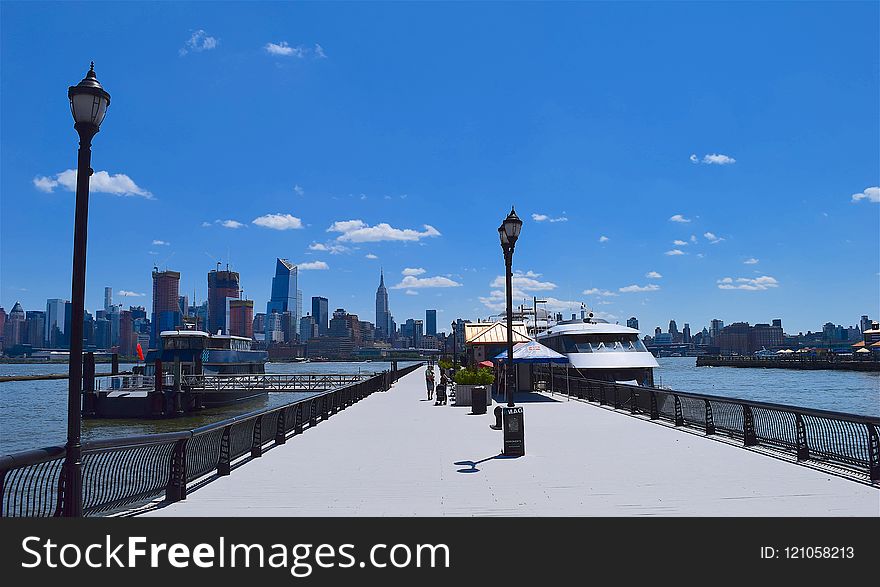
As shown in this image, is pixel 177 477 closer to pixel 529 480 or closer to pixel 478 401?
pixel 529 480

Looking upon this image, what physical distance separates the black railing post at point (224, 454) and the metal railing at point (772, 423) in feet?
31.8

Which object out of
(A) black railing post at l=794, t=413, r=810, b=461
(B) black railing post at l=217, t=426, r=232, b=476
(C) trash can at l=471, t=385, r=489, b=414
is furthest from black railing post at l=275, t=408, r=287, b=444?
(A) black railing post at l=794, t=413, r=810, b=461

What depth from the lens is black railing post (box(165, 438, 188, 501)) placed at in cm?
849

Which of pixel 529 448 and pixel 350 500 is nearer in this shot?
pixel 350 500

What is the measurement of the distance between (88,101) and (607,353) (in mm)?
32370

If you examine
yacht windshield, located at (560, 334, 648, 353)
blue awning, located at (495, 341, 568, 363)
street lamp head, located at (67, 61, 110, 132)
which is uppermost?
street lamp head, located at (67, 61, 110, 132)

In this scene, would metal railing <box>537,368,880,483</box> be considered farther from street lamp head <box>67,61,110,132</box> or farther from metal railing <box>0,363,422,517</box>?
street lamp head <box>67,61,110,132</box>

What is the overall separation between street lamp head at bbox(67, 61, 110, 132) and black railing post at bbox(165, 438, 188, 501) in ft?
14.3

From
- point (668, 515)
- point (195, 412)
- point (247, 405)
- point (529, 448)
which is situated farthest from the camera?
point (247, 405)

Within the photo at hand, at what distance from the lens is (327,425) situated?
1873cm
